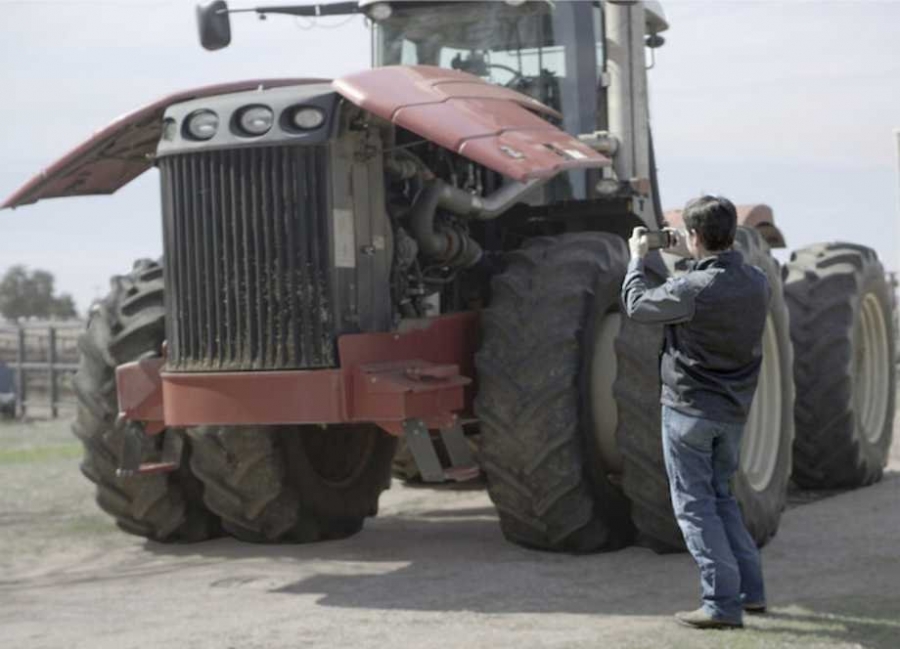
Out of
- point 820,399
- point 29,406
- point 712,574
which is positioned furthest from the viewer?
point 29,406

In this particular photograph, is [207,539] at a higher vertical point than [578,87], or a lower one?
lower

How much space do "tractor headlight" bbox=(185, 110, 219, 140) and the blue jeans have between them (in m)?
2.54

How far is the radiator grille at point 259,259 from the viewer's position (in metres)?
7.26

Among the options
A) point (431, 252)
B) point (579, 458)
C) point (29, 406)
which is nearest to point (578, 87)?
point (431, 252)

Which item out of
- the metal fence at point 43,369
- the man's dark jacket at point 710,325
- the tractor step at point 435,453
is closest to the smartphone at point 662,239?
the man's dark jacket at point 710,325

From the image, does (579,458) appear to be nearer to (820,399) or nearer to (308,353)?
(308,353)

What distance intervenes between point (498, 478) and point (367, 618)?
1.26 meters

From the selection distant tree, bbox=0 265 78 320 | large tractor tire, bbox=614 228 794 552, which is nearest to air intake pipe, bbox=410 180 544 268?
large tractor tire, bbox=614 228 794 552

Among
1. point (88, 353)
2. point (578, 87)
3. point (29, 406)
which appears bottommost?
point (29, 406)

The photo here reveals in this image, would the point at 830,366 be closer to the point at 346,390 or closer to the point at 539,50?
the point at 539,50

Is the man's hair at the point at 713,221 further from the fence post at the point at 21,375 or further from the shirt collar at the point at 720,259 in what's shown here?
the fence post at the point at 21,375

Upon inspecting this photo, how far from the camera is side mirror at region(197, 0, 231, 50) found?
8.63 meters

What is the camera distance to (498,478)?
7.55 meters

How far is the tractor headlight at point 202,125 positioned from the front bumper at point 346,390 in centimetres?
108
